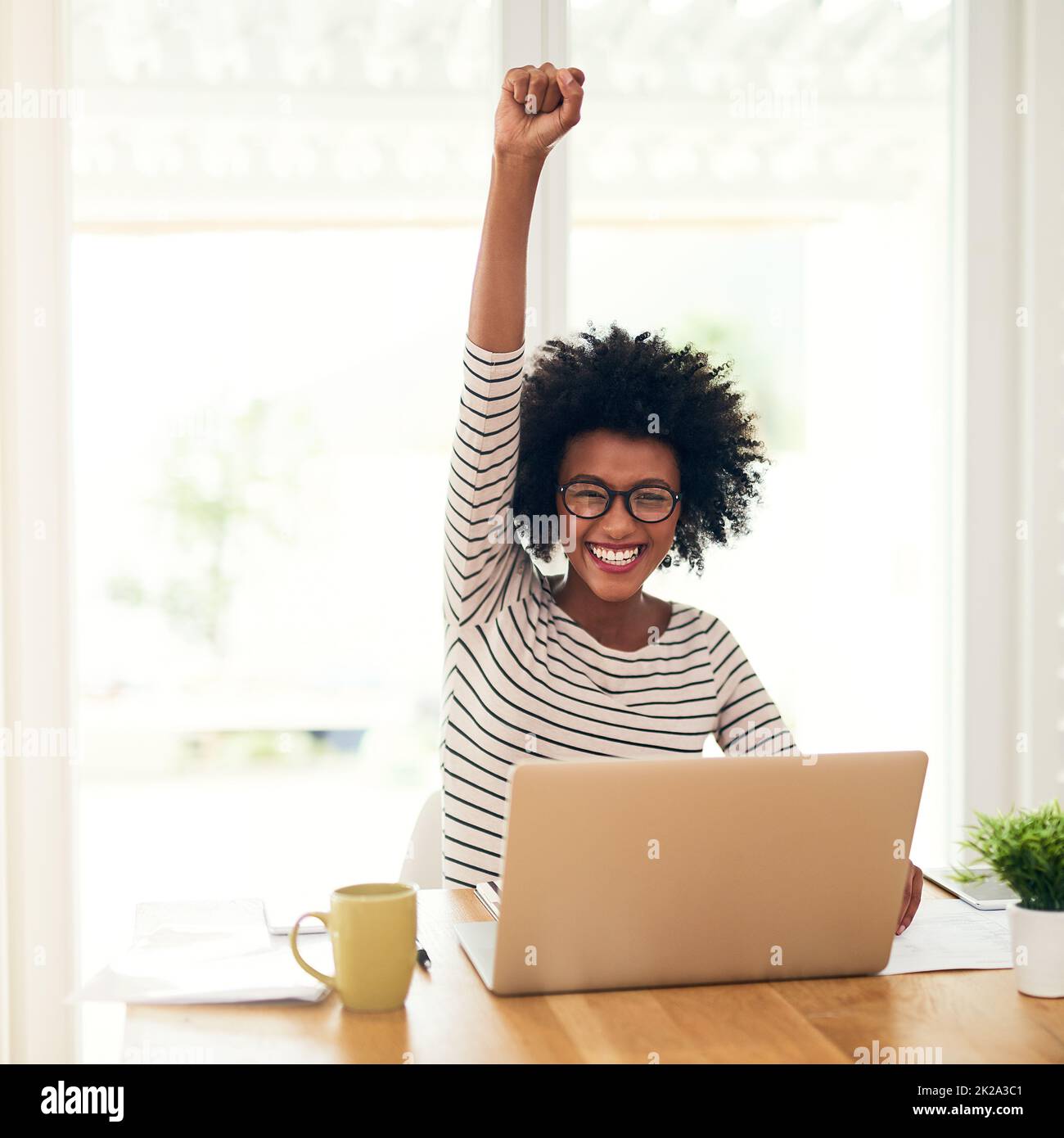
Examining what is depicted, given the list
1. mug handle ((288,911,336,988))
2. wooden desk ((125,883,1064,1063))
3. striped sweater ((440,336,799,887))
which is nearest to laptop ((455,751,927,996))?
wooden desk ((125,883,1064,1063))

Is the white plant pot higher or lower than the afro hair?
lower

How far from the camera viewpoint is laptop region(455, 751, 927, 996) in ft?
3.07

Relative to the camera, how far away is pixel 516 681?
157 cm

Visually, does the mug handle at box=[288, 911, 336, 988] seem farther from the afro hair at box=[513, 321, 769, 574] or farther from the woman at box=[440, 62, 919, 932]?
the afro hair at box=[513, 321, 769, 574]

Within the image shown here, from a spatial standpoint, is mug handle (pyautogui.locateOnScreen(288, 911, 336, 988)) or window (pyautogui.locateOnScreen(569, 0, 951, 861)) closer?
mug handle (pyautogui.locateOnScreen(288, 911, 336, 988))

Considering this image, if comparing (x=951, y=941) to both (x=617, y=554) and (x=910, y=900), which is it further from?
(x=617, y=554)

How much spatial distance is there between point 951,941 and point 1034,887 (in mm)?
181

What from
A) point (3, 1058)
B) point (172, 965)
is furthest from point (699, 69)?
point (3, 1058)

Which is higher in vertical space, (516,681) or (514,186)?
(514,186)

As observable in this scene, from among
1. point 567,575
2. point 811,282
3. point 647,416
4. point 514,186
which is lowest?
point 567,575

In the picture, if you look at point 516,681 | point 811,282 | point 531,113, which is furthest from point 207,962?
point 811,282

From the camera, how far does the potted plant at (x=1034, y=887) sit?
1.00 m

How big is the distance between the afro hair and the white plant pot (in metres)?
0.82
